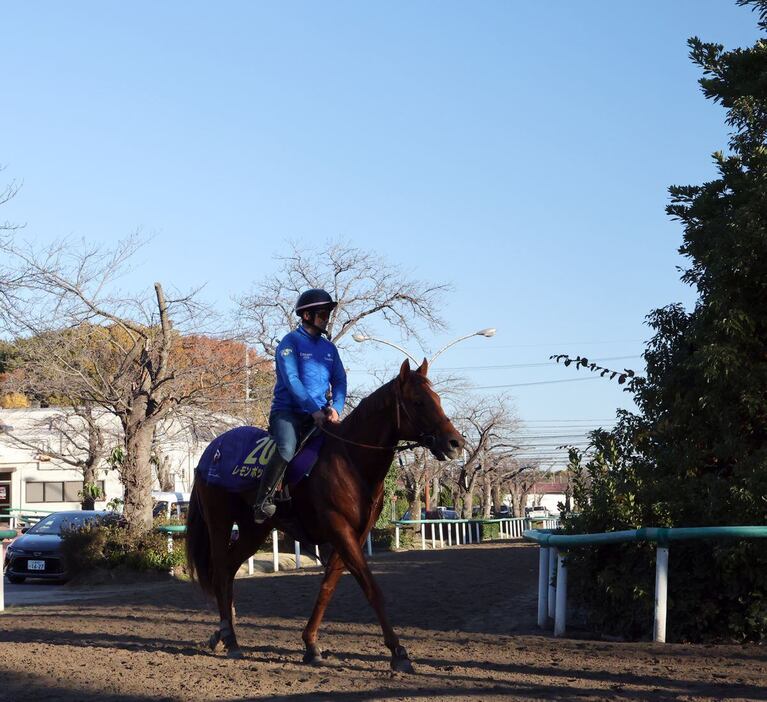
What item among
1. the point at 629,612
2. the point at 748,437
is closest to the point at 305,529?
the point at 629,612

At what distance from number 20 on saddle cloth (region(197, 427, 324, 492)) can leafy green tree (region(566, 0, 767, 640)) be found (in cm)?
288

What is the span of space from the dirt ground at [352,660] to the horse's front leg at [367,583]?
12 centimetres

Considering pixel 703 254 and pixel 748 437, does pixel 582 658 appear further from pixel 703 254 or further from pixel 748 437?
pixel 703 254

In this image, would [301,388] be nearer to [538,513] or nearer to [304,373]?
[304,373]

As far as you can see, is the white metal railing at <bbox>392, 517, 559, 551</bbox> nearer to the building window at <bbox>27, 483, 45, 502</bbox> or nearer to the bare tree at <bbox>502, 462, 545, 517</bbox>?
the building window at <bbox>27, 483, 45, 502</bbox>

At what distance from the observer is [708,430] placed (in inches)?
371

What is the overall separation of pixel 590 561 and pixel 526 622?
134 cm

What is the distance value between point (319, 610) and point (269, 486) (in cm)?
101

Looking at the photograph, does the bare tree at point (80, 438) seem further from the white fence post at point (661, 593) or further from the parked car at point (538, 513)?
the parked car at point (538, 513)

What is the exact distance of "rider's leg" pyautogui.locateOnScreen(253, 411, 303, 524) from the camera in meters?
7.69

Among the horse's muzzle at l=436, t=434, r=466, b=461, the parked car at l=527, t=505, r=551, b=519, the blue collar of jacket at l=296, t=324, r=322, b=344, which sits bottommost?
the parked car at l=527, t=505, r=551, b=519

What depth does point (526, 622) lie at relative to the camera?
10172 millimetres

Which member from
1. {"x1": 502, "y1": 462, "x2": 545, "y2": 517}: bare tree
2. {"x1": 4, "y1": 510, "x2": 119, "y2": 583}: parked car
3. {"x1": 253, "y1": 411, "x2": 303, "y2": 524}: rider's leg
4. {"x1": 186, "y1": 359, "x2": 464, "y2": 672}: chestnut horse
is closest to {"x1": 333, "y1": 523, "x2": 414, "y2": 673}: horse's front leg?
{"x1": 186, "y1": 359, "x2": 464, "y2": 672}: chestnut horse

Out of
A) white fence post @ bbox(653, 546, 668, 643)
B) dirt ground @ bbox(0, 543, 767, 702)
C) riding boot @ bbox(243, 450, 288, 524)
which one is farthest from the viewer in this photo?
white fence post @ bbox(653, 546, 668, 643)
